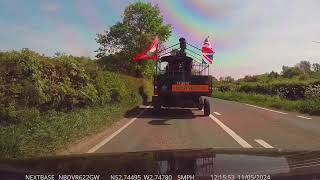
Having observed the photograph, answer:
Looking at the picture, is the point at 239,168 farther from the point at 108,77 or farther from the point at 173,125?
the point at 108,77

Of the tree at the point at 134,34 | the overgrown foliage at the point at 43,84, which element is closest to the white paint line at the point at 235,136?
the overgrown foliage at the point at 43,84

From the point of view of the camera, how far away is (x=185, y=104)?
24562 mm

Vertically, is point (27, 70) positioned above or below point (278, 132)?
above

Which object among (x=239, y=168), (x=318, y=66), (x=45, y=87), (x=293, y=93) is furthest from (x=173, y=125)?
(x=318, y=66)

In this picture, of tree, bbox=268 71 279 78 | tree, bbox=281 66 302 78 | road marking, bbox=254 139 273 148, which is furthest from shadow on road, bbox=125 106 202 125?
tree, bbox=268 71 279 78

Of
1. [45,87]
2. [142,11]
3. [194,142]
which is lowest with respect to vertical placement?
[194,142]

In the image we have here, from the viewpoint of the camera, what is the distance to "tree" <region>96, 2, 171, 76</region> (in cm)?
5975

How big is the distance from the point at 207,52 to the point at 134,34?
34.6 meters

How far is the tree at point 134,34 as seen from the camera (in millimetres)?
59750

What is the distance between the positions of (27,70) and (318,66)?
93333mm

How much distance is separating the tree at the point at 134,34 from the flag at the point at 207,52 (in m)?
30.5

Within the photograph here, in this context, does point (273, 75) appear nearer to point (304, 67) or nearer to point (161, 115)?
point (304, 67)

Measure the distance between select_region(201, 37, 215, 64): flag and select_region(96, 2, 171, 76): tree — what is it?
1203 inches

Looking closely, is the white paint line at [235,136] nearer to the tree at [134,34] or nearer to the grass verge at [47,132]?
the grass verge at [47,132]
